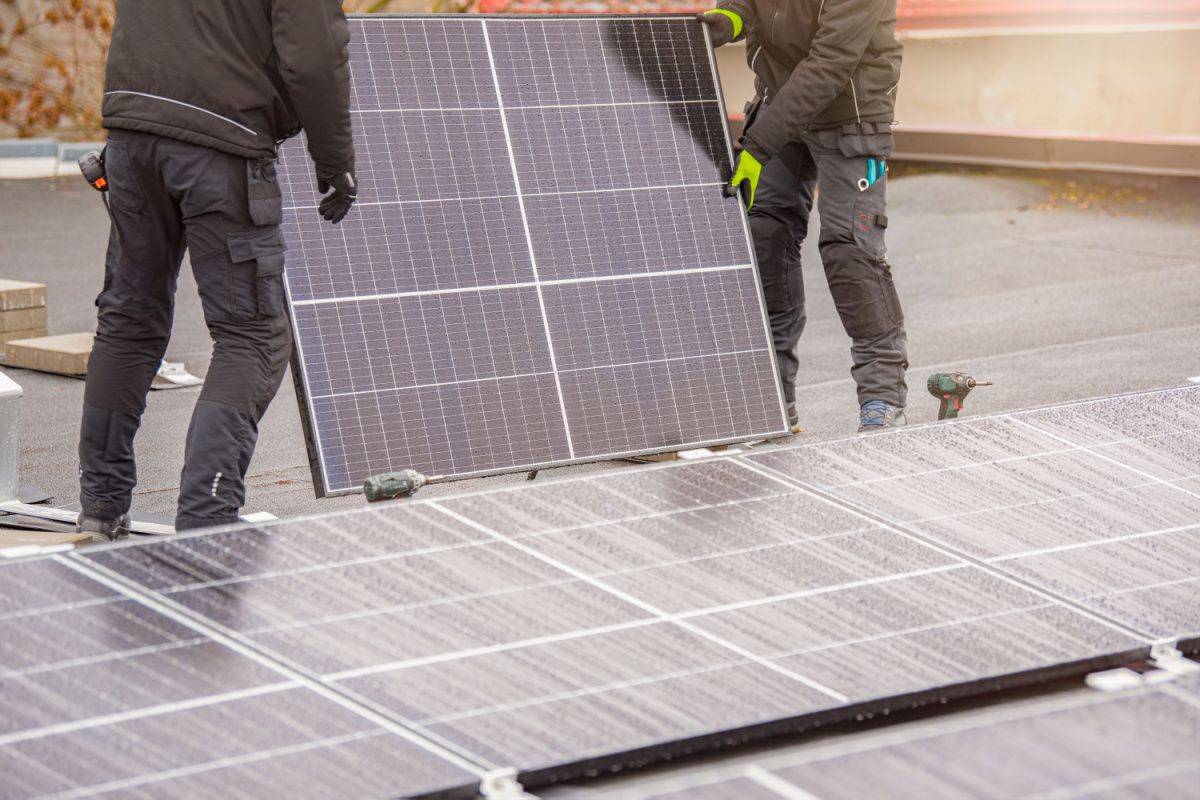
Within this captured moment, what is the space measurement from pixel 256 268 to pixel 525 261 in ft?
4.18

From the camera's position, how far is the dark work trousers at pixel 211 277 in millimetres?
3717

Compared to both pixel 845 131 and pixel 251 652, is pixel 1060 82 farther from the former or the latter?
pixel 251 652

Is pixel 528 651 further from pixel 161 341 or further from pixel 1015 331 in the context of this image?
pixel 1015 331

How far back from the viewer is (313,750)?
2047 millimetres

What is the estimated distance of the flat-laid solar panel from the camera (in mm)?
4504

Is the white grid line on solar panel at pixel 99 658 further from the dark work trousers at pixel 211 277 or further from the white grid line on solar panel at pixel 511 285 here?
the white grid line on solar panel at pixel 511 285

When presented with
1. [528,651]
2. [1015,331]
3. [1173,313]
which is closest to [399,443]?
[528,651]

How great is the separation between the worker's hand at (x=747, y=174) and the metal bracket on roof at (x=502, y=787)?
11.5ft

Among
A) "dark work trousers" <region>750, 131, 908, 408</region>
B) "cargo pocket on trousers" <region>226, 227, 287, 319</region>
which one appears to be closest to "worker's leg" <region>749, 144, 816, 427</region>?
"dark work trousers" <region>750, 131, 908, 408</region>

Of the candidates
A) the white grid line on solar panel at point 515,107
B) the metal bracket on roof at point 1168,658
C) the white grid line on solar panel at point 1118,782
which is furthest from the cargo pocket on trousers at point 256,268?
the white grid line on solar panel at point 1118,782

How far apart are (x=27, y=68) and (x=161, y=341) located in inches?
710

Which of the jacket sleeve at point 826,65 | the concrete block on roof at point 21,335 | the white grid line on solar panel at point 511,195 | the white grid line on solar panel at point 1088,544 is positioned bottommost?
the white grid line on solar panel at point 1088,544

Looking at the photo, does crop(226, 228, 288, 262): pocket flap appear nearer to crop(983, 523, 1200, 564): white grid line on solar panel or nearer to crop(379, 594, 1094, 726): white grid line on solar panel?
crop(379, 594, 1094, 726): white grid line on solar panel

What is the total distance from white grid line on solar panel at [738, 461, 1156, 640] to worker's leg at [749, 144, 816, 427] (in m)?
2.25
